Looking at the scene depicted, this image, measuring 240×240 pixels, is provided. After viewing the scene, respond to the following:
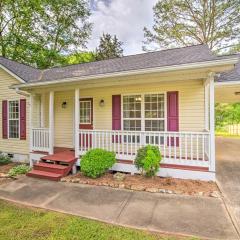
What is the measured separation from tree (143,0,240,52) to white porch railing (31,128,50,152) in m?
15.6

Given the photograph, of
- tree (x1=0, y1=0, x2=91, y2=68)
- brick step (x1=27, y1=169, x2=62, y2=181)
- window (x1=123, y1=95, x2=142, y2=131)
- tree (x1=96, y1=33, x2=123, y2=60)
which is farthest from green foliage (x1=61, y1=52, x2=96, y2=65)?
brick step (x1=27, y1=169, x2=62, y2=181)

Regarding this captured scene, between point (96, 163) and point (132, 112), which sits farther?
point (132, 112)

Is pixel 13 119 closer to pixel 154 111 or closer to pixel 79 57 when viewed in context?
pixel 154 111

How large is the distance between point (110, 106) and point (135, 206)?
13.9 ft

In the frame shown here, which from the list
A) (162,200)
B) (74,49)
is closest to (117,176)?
(162,200)

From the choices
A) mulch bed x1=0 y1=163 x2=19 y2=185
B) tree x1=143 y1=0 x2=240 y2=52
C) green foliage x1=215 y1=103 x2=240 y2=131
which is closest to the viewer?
mulch bed x1=0 y1=163 x2=19 y2=185

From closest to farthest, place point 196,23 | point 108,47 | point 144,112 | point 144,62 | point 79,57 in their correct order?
point 144,112 < point 144,62 < point 196,23 < point 79,57 < point 108,47

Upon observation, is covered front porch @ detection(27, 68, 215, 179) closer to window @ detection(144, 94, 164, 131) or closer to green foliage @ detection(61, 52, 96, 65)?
window @ detection(144, 94, 164, 131)

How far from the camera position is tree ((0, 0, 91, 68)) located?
55.5ft

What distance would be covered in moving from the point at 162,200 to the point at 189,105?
3.31 meters

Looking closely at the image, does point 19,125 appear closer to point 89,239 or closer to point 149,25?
point 89,239

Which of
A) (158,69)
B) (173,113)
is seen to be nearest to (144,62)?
(173,113)

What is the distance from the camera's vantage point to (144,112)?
692 cm

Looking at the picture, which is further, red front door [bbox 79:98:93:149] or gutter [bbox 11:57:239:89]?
red front door [bbox 79:98:93:149]
